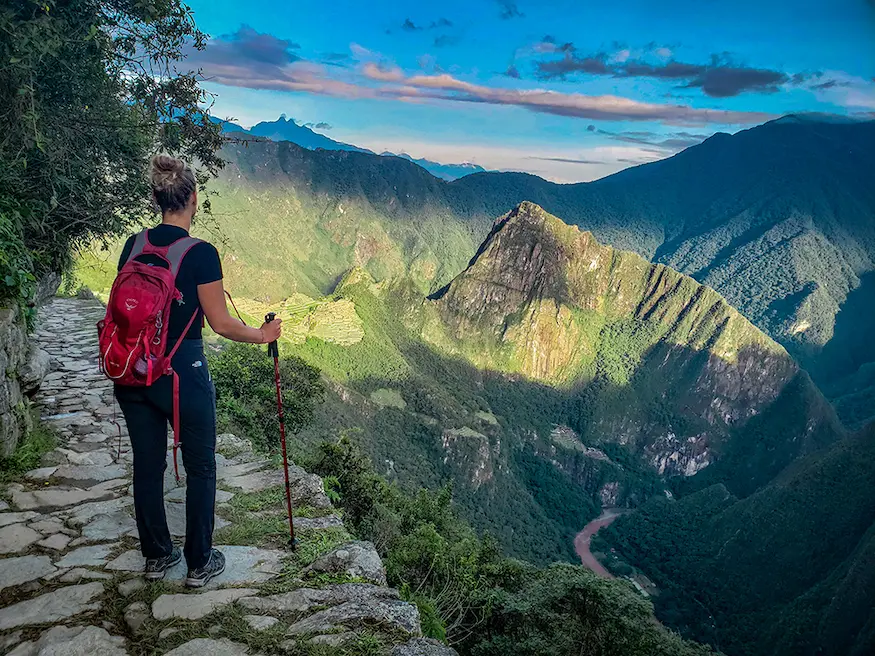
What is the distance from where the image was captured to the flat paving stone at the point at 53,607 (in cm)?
283

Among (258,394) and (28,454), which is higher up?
(28,454)

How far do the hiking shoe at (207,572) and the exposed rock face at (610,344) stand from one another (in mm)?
97428

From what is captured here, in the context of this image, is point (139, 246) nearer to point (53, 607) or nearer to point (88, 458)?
point (53, 607)

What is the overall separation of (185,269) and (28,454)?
3.41m

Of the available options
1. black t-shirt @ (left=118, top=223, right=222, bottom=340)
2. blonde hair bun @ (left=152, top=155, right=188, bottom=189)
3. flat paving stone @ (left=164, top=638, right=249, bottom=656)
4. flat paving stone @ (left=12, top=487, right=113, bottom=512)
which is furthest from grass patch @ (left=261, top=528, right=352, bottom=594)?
blonde hair bun @ (left=152, top=155, right=188, bottom=189)

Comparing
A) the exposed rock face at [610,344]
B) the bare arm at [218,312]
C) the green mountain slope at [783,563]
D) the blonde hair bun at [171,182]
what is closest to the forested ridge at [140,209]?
the bare arm at [218,312]

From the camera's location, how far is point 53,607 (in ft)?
9.68

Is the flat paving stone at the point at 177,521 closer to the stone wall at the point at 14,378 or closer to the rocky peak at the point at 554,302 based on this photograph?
the stone wall at the point at 14,378

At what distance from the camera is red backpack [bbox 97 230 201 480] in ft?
9.52

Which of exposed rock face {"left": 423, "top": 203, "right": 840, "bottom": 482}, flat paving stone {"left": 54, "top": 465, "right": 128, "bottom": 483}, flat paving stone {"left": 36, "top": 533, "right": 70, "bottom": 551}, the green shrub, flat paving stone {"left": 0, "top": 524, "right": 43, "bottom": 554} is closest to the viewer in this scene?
flat paving stone {"left": 0, "top": 524, "right": 43, "bottom": 554}

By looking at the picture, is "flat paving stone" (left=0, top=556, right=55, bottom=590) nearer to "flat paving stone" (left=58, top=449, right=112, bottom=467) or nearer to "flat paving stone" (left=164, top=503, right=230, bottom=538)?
"flat paving stone" (left=164, top=503, right=230, bottom=538)

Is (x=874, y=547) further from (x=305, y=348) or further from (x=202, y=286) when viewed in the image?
(x=305, y=348)

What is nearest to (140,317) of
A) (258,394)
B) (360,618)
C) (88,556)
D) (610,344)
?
(88,556)

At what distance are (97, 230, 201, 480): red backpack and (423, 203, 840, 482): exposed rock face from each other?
97888 mm
